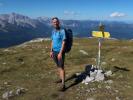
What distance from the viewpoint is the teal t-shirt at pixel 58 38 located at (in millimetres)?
17928

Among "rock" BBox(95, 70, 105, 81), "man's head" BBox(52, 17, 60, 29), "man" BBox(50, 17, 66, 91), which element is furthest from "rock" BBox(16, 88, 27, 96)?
"rock" BBox(95, 70, 105, 81)

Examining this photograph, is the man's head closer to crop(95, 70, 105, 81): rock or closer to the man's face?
the man's face

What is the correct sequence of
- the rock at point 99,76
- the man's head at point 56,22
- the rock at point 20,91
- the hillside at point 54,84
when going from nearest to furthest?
the man's head at point 56,22, the hillside at point 54,84, the rock at point 20,91, the rock at point 99,76

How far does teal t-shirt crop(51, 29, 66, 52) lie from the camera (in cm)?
1793

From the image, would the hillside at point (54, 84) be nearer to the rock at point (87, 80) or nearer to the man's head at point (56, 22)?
the rock at point (87, 80)

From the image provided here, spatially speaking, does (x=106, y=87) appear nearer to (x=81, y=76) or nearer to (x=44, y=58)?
(x=81, y=76)

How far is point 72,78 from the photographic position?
2192 cm

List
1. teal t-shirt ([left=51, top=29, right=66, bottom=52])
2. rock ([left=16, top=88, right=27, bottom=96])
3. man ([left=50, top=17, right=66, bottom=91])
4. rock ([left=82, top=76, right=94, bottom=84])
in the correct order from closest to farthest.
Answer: man ([left=50, top=17, right=66, bottom=91])
teal t-shirt ([left=51, top=29, right=66, bottom=52])
rock ([left=16, top=88, right=27, bottom=96])
rock ([left=82, top=76, right=94, bottom=84])

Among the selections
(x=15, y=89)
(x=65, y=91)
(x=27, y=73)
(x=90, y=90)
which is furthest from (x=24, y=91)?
(x=27, y=73)

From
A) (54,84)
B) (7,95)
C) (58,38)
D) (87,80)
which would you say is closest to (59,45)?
(58,38)

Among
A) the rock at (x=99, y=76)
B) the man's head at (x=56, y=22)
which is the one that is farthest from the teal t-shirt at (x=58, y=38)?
the rock at (x=99, y=76)

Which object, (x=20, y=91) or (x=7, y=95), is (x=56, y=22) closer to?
(x=20, y=91)

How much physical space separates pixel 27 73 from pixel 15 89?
600 cm

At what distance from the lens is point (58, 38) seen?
59.6 ft
